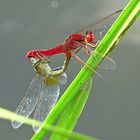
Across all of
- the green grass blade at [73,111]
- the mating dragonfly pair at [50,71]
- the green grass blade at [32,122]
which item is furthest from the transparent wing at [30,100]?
the green grass blade at [32,122]

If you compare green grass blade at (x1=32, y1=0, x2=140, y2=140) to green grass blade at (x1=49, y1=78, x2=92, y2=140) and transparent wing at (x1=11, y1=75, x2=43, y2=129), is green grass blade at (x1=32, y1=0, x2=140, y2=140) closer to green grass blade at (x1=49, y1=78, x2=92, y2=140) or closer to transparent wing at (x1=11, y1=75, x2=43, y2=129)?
green grass blade at (x1=49, y1=78, x2=92, y2=140)

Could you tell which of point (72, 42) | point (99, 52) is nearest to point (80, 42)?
point (72, 42)

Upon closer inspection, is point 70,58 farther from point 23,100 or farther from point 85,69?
point 85,69

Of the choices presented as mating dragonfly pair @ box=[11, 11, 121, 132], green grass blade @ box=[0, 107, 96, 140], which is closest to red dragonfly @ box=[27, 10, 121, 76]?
mating dragonfly pair @ box=[11, 11, 121, 132]

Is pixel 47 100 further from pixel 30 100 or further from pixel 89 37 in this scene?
pixel 89 37

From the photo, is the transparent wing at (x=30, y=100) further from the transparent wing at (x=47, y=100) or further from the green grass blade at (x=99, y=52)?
the green grass blade at (x=99, y=52)
